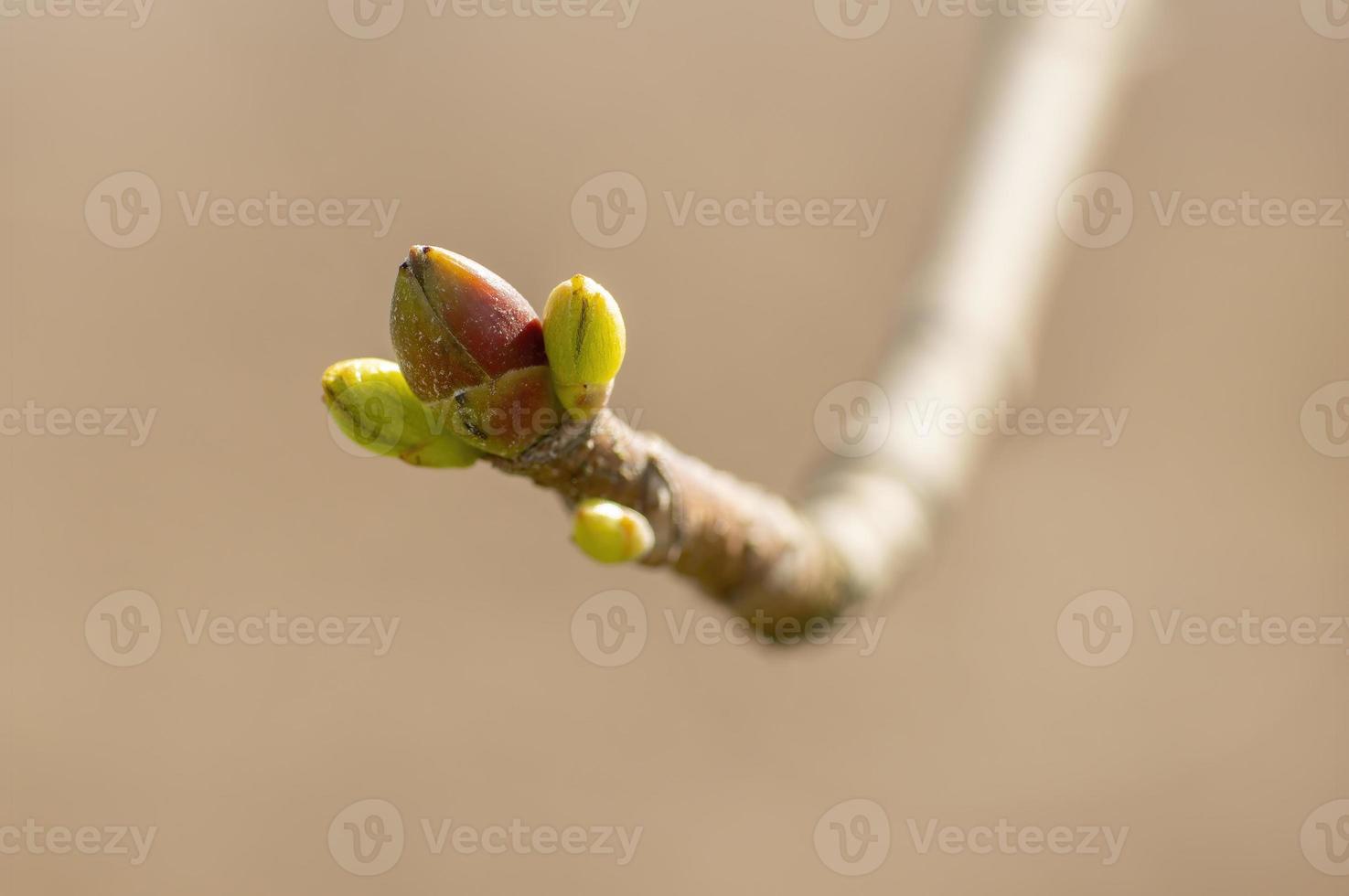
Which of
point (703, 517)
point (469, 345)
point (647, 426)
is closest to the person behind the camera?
point (469, 345)

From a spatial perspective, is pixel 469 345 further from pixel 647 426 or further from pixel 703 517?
pixel 647 426

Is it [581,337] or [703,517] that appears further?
[703,517]

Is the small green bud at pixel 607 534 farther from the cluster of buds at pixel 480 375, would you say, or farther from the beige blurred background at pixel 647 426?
the beige blurred background at pixel 647 426

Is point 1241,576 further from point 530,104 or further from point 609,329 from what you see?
point 609,329

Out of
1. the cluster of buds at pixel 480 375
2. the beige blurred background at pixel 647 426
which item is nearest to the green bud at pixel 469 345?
the cluster of buds at pixel 480 375

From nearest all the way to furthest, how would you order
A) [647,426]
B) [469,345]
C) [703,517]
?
[469,345] → [703,517] → [647,426]

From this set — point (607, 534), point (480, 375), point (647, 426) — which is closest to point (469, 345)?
point (480, 375)
